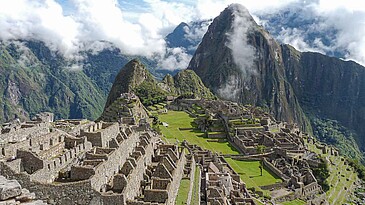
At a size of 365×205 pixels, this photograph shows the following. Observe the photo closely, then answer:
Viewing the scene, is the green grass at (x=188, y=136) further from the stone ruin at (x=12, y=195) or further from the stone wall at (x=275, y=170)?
the stone ruin at (x=12, y=195)

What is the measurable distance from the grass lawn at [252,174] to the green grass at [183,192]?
75.2 ft

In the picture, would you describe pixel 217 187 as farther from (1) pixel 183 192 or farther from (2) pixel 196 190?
(1) pixel 183 192

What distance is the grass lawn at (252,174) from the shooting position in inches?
2411

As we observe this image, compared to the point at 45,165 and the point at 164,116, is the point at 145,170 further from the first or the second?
the point at 164,116

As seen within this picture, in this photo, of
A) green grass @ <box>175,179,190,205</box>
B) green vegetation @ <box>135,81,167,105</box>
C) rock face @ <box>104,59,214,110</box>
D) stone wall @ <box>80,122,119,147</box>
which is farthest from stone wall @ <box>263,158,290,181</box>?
rock face @ <box>104,59,214,110</box>

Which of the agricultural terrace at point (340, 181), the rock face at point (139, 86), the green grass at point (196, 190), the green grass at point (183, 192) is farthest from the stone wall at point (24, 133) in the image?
the rock face at point (139, 86)

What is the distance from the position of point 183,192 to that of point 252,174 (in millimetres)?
33993

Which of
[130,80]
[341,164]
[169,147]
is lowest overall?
[341,164]

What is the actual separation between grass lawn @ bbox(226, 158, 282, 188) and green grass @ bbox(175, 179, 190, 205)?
22.9 m

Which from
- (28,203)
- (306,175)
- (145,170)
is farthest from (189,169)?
(306,175)

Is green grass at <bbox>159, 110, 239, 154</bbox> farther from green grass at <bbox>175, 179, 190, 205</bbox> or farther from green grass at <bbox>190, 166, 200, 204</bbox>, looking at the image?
green grass at <bbox>175, 179, 190, 205</bbox>

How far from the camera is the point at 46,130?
120ft

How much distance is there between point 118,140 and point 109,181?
9.51 m

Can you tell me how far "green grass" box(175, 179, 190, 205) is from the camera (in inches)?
1255
